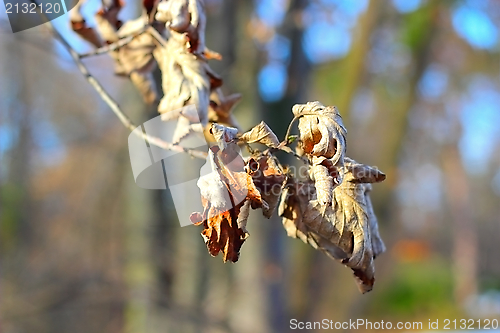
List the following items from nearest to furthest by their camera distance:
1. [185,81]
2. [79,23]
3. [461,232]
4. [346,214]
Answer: [346,214] < [185,81] < [79,23] < [461,232]

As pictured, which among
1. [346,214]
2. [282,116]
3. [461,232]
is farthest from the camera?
[461,232]

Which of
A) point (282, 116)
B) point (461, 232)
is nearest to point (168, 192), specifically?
point (282, 116)

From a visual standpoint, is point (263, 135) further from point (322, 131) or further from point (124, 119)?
point (124, 119)

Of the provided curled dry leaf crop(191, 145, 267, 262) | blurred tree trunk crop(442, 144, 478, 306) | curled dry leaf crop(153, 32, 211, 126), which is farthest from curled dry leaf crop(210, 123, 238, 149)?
blurred tree trunk crop(442, 144, 478, 306)

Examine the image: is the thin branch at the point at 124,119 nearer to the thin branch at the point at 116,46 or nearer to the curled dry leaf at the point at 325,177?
the thin branch at the point at 116,46

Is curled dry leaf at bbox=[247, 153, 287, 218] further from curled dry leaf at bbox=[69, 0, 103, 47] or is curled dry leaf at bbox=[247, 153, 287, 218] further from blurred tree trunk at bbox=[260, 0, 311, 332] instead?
blurred tree trunk at bbox=[260, 0, 311, 332]

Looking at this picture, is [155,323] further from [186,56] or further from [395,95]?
[395,95]

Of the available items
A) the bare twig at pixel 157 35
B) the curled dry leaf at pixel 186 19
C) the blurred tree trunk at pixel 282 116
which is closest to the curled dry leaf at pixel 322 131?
the curled dry leaf at pixel 186 19
